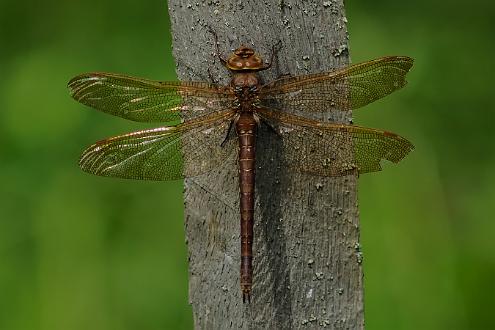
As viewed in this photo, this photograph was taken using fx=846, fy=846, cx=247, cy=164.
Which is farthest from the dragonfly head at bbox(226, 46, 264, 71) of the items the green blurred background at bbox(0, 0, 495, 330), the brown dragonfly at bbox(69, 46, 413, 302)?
the green blurred background at bbox(0, 0, 495, 330)

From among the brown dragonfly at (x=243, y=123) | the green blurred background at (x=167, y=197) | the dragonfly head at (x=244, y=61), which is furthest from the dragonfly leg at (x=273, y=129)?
the green blurred background at (x=167, y=197)

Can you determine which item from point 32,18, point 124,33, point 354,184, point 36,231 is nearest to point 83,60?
point 124,33

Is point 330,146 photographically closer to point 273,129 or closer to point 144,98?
point 273,129

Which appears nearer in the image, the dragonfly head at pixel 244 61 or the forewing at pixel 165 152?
the dragonfly head at pixel 244 61

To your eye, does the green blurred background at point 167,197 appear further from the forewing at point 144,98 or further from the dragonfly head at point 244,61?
the dragonfly head at point 244,61

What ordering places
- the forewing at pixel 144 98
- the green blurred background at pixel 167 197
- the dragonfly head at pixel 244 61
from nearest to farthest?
the dragonfly head at pixel 244 61 < the forewing at pixel 144 98 < the green blurred background at pixel 167 197

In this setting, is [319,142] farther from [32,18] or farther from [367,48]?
[32,18]
